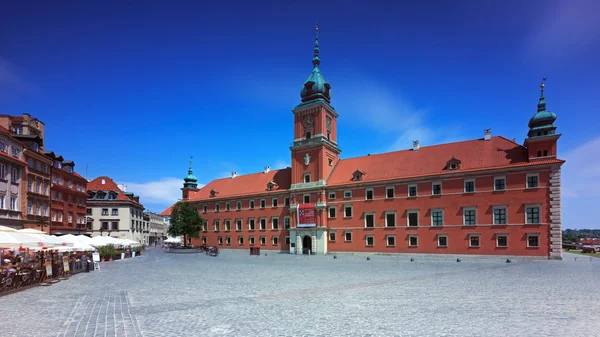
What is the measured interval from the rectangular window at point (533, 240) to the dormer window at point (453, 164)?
34.7 ft

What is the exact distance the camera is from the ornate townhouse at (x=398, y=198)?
124ft

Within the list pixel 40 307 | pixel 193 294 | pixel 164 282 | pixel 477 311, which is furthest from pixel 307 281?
pixel 40 307

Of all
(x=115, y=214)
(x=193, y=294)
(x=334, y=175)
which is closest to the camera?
(x=193, y=294)

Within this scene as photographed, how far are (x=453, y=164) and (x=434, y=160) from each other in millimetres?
3223

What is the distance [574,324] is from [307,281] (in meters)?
12.1

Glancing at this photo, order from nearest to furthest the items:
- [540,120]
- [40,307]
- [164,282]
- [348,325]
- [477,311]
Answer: [348,325] < [477,311] < [40,307] < [164,282] < [540,120]

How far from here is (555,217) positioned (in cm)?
3606

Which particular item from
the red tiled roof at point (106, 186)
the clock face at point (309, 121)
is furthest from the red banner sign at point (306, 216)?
the red tiled roof at point (106, 186)

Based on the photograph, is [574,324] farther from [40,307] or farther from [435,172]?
[435,172]

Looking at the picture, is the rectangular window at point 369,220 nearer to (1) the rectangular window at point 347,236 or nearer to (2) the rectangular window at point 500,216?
(1) the rectangular window at point 347,236

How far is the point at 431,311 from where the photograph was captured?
37.4 ft

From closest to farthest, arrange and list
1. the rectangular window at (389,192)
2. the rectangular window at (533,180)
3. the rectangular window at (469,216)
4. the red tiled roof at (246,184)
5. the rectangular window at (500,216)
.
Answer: the rectangular window at (533,180)
the rectangular window at (500,216)
the rectangular window at (469,216)
the rectangular window at (389,192)
the red tiled roof at (246,184)

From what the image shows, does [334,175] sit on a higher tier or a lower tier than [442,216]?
higher

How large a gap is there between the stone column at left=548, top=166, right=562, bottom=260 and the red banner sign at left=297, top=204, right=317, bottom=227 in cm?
2874
